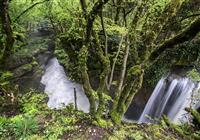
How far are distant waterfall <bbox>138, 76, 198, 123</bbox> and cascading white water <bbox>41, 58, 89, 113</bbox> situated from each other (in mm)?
3155

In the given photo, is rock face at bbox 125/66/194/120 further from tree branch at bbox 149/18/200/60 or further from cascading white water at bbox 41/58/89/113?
tree branch at bbox 149/18/200/60

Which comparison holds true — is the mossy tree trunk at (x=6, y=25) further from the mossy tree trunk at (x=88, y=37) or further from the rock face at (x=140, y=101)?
the rock face at (x=140, y=101)

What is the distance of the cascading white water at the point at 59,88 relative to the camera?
48.5 feet

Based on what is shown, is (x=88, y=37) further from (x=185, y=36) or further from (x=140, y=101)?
(x=140, y=101)

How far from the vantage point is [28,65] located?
15.9 metres

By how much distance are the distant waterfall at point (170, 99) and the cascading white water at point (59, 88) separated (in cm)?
315

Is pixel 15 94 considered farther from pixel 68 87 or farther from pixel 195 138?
pixel 68 87

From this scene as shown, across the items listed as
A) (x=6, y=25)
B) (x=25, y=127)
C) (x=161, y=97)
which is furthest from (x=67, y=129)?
(x=161, y=97)

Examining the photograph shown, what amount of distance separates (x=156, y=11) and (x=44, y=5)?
5.23 m

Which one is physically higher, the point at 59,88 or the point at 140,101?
the point at 140,101

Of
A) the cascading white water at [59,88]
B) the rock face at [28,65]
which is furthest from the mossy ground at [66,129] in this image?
the rock face at [28,65]

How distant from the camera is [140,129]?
21.6ft

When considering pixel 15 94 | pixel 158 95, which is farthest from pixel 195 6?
pixel 15 94

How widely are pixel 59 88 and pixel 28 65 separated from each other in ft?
7.08
